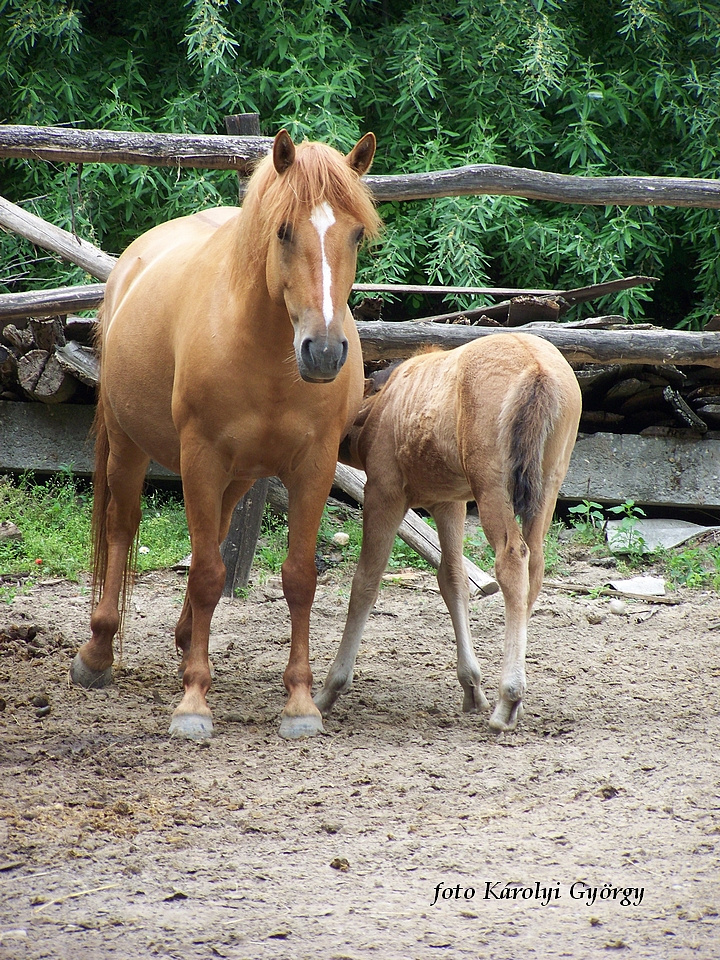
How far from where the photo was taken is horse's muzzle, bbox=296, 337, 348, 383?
10.1ft

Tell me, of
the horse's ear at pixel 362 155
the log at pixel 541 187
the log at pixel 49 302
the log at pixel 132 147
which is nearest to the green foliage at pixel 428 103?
the log at pixel 49 302

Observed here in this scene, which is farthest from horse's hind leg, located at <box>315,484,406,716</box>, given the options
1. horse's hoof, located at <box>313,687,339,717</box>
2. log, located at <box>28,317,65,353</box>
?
log, located at <box>28,317,65,353</box>

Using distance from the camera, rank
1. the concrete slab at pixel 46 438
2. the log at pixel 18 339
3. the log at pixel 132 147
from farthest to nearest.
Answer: the concrete slab at pixel 46 438
the log at pixel 18 339
the log at pixel 132 147

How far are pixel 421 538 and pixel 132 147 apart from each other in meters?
2.65

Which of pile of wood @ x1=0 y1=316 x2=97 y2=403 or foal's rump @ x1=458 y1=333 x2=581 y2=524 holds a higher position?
foal's rump @ x1=458 y1=333 x2=581 y2=524

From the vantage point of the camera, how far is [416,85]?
8.48m

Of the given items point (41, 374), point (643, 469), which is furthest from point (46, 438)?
point (643, 469)

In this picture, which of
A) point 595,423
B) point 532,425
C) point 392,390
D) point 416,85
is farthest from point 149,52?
point 532,425

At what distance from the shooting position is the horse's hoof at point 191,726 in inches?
140

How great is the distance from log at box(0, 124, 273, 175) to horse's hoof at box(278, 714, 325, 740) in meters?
2.80

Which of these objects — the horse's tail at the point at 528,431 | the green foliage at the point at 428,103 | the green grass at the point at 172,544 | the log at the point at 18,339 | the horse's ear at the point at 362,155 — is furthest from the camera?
the green foliage at the point at 428,103

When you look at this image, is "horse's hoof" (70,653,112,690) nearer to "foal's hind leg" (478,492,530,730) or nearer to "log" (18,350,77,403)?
"foal's hind leg" (478,492,530,730)

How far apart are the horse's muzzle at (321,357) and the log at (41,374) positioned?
4263 mm

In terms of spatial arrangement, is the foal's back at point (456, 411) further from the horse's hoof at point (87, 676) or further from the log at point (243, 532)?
the horse's hoof at point (87, 676)
